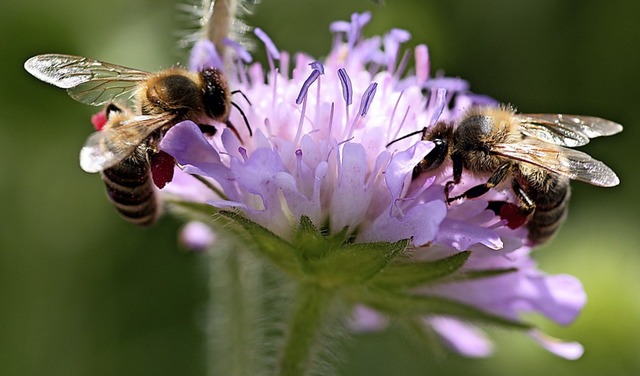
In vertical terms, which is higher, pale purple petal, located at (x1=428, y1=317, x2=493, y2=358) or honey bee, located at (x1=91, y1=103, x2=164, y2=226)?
honey bee, located at (x1=91, y1=103, x2=164, y2=226)

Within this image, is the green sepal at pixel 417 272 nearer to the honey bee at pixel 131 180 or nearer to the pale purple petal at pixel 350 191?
the pale purple petal at pixel 350 191

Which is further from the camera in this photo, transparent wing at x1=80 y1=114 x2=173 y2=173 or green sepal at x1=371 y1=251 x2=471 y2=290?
green sepal at x1=371 y1=251 x2=471 y2=290

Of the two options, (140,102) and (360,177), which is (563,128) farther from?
(140,102)

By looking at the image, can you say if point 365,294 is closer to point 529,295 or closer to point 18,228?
point 529,295

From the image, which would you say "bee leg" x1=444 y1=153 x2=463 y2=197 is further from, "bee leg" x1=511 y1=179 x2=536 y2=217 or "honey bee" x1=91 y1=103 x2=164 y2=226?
"honey bee" x1=91 y1=103 x2=164 y2=226

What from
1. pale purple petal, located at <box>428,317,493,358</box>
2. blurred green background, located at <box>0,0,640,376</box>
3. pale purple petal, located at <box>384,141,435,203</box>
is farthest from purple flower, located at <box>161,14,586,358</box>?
blurred green background, located at <box>0,0,640,376</box>

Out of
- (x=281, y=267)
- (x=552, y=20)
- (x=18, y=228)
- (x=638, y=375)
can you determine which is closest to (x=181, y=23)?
(x=18, y=228)

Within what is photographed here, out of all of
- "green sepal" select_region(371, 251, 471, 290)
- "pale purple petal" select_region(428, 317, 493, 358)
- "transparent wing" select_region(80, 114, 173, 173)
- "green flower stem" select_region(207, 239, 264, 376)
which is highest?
"transparent wing" select_region(80, 114, 173, 173)
